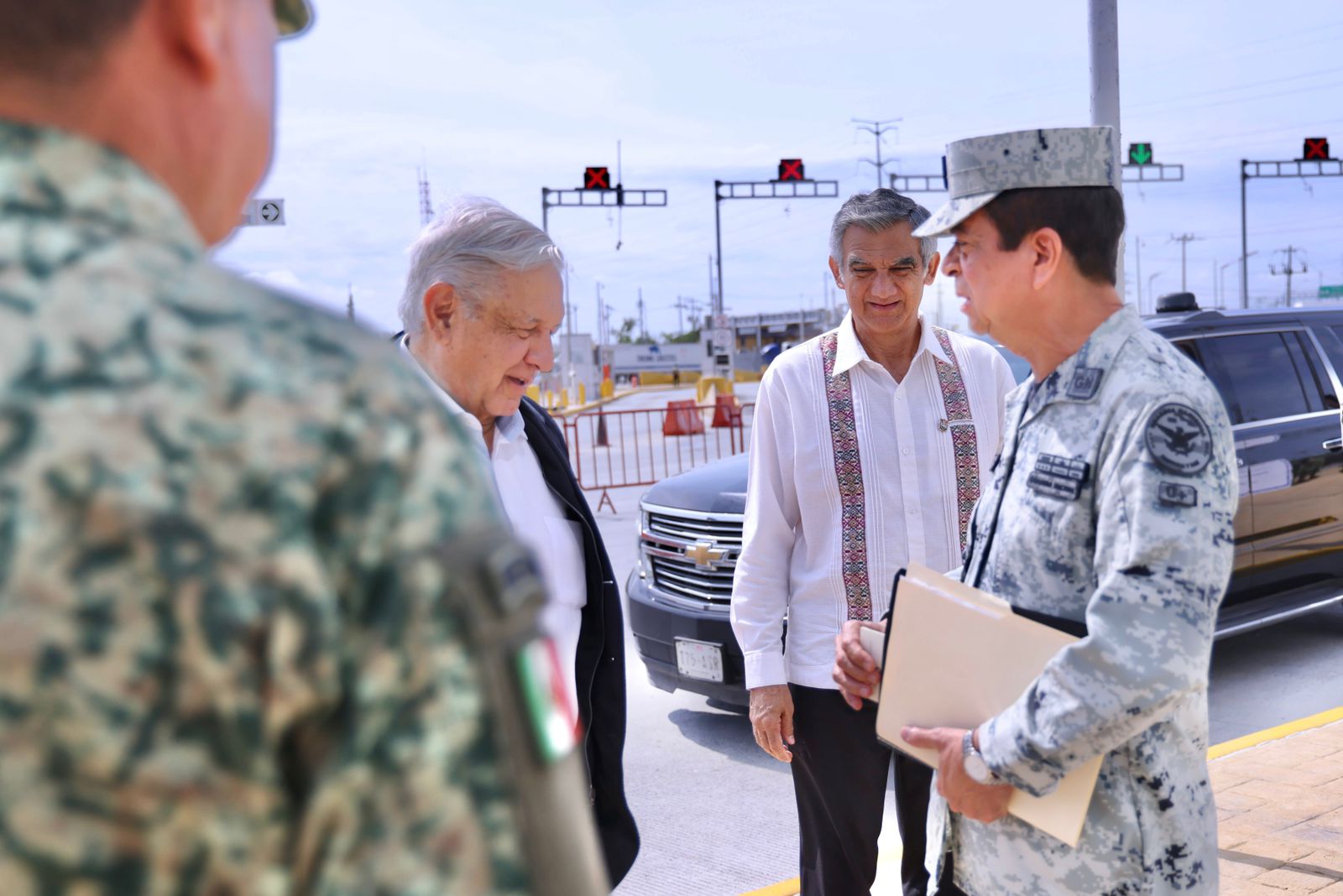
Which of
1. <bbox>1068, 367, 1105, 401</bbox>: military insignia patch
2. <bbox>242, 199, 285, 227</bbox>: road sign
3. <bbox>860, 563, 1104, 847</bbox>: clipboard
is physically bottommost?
<bbox>860, 563, 1104, 847</bbox>: clipboard

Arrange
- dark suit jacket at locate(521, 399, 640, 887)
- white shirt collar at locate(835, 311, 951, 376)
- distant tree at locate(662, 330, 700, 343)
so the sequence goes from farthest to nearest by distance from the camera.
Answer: distant tree at locate(662, 330, 700, 343) → white shirt collar at locate(835, 311, 951, 376) → dark suit jacket at locate(521, 399, 640, 887)

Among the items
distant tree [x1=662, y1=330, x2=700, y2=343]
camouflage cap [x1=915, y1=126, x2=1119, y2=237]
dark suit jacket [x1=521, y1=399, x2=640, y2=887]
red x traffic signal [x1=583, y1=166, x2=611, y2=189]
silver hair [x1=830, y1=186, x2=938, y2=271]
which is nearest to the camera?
camouflage cap [x1=915, y1=126, x2=1119, y2=237]

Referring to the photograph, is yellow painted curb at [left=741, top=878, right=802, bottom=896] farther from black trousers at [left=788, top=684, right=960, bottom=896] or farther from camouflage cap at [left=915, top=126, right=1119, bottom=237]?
camouflage cap at [left=915, top=126, right=1119, bottom=237]

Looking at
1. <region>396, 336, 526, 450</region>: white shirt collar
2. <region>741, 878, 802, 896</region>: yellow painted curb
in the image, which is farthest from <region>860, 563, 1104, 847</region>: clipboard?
<region>741, 878, 802, 896</region>: yellow painted curb

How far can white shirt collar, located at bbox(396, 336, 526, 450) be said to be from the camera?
246cm

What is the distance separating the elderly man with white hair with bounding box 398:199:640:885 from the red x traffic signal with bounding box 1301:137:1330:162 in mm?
40557

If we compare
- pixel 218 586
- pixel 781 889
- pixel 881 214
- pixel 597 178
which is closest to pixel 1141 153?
pixel 597 178

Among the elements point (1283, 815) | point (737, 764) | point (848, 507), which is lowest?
point (737, 764)

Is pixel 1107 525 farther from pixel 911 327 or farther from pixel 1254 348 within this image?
Answer: pixel 1254 348

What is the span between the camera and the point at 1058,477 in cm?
194

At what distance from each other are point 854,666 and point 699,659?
2.79 meters

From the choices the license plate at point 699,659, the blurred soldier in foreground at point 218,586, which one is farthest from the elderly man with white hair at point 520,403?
the license plate at point 699,659

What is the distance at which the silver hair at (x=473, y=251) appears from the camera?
96.2 inches

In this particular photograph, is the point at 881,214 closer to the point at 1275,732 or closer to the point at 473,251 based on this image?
the point at 473,251
